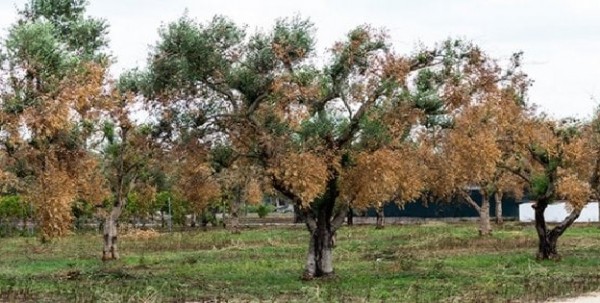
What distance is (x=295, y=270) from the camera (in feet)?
106

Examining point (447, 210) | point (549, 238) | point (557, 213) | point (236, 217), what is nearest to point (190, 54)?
point (549, 238)

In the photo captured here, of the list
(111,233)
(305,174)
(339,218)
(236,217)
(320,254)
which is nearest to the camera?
(305,174)

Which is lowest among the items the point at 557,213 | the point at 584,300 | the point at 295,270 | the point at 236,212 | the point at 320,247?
the point at 584,300

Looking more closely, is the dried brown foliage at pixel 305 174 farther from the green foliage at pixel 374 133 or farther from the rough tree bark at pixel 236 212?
the rough tree bark at pixel 236 212

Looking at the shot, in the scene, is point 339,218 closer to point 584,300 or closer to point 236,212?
point 584,300

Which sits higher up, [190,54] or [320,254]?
[190,54]

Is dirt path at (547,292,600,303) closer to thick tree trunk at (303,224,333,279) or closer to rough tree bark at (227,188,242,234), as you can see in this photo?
thick tree trunk at (303,224,333,279)

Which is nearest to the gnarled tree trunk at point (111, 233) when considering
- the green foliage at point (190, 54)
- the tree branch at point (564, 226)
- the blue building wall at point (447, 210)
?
the green foliage at point (190, 54)

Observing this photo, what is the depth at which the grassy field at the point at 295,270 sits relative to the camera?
75.6ft

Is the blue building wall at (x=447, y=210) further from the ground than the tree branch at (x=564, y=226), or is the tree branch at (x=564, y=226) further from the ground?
the blue building wall at (x=447, y=210)

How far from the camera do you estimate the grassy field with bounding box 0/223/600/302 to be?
23031 millimetres

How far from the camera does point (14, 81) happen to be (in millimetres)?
24094

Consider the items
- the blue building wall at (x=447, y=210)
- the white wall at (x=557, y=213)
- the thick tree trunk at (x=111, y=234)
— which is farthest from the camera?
the white wall at (x=557, y=213)

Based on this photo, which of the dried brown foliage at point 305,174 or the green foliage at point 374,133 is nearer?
the dried brown foliage at point 305,174
